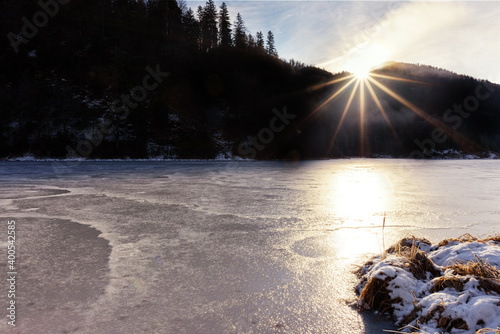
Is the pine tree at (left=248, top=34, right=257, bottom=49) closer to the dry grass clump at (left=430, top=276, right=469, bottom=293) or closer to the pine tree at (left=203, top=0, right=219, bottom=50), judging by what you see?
the pine tree at (left=203, top=0, right=219, bottom=50)

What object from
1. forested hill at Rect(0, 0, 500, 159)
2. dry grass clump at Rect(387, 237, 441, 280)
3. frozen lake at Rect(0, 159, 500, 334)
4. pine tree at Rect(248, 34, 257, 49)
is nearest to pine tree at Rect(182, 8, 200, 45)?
forested hill at Rect(0, 0, 500, 159)

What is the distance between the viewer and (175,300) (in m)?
2.39

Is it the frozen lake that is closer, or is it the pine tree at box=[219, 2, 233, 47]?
the frozen lake

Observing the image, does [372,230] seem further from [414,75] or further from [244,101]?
[414,75]

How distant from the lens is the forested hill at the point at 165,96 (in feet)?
97.9

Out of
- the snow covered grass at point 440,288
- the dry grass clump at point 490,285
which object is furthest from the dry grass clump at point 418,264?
the dry grass clump at point 490,285

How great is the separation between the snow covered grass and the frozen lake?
204 mm

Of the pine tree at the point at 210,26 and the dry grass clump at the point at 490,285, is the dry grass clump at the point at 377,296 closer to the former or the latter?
the dry grass clump at the point at 490,285

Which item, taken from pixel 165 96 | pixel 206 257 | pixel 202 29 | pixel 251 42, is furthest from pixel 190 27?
pixel 206 257

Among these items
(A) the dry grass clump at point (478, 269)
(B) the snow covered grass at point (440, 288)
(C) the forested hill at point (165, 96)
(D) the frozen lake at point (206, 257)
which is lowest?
(D) the frozen lake at point (206, 257)

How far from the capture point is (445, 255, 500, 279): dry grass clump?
2.12 m

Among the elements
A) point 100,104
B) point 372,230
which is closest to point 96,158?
point 100,104

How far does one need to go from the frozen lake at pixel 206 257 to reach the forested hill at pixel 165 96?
25.5 metres

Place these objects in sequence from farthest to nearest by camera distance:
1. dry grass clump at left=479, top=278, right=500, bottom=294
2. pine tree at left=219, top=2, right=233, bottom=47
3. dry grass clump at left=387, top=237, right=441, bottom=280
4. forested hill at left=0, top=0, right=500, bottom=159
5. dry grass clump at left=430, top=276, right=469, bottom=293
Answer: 1. pine tree at left=219, top=2, right=233, bottom=47
2. forested hill at left=0, top=0, right=500, bottom=159
3. dry grass clump at left=387, top=237, right=441, bottom=280
4. dry grass clump at left=430, top=276, right=469, bottom=293
5. dry grass clump at left=479, top=278, right=500, bottom=294
